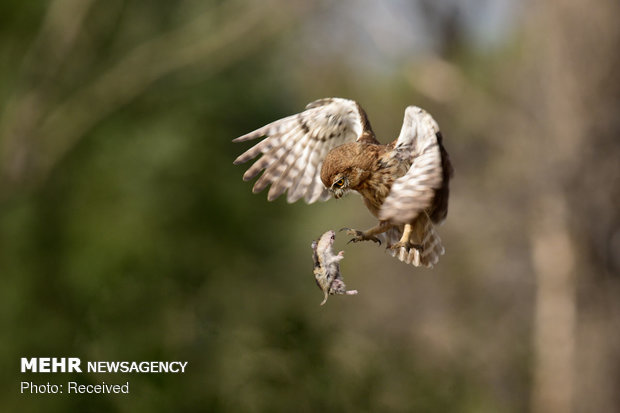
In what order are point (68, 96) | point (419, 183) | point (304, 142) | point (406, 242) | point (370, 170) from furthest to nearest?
point (68, 96) < point (304, 142) < point (370, 170) < point (406, 242) < point (419, 183)

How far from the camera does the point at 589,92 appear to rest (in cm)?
1245

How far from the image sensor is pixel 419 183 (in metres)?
1.21

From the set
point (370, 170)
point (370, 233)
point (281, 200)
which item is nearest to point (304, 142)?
point (370, 170)

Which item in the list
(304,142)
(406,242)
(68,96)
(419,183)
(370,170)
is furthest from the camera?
(68,96)

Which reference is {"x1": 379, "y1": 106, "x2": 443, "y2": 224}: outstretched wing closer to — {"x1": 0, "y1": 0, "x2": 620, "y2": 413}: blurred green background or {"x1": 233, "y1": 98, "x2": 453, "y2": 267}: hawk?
{"x1": 233, "y1": 98, "x2": 453, "y2": 267}: hawk

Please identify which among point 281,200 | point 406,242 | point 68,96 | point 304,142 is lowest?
point 406,242

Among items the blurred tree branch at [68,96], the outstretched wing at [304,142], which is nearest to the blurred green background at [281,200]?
the blurred tree branch at [68,96]

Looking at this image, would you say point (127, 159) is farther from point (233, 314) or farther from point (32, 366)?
point (233, 314)

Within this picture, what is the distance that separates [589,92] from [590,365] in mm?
4296

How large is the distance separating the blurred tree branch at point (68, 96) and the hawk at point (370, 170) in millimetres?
9253

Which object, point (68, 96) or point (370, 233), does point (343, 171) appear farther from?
point (68, 96)

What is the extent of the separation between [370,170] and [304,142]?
1.00 ft

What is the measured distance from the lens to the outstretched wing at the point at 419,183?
119cm

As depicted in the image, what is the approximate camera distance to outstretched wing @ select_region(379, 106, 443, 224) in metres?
1.19
